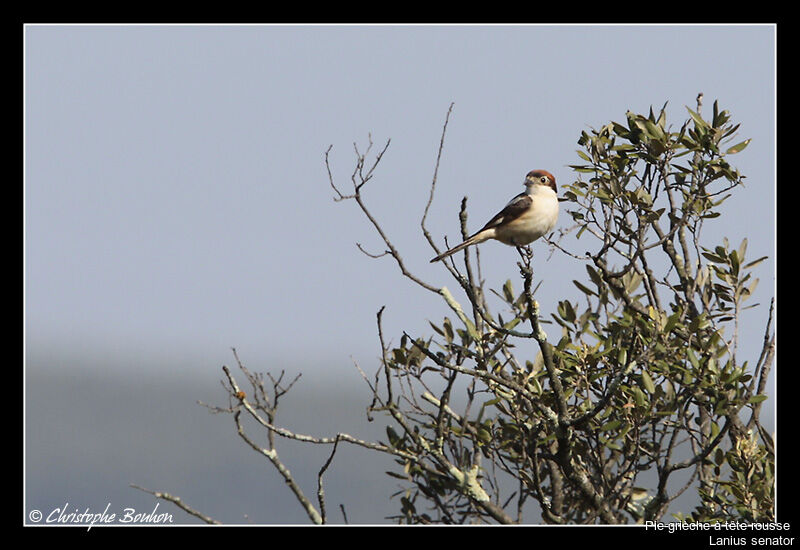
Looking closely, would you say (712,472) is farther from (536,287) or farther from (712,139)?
(712,139)

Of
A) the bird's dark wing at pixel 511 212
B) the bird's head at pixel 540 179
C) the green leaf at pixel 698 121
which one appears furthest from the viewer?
the bird's head at pixel 540 179

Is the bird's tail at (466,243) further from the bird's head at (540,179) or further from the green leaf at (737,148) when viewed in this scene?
the green leaf at (737,148)

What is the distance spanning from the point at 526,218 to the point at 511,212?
0.29 m

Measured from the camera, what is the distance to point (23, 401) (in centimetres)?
961

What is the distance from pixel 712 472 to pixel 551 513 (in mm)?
1878

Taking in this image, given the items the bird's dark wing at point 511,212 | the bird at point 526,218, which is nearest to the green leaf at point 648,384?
the bird at point 526,218

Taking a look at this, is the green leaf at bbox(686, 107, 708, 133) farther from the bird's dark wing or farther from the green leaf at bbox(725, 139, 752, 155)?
the bird's dark wing

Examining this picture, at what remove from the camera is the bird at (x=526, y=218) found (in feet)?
36.3

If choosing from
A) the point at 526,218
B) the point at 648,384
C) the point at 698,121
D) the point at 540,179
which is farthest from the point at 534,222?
the point at 648,384

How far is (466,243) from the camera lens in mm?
9727

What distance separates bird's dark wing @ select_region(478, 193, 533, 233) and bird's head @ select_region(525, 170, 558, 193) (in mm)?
324

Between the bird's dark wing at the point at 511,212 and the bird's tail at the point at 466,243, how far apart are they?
12cm

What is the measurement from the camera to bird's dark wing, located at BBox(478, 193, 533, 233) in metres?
11.2
